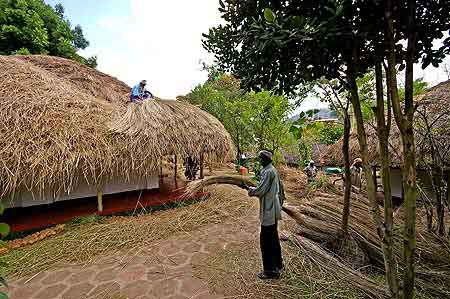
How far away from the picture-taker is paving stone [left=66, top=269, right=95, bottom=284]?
3.66m

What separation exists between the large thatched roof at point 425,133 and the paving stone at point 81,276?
418cm

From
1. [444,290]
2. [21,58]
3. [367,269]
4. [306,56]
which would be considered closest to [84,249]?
[367,269]

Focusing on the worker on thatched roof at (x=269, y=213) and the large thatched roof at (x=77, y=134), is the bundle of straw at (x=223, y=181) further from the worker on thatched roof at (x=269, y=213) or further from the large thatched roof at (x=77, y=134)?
the large thatched roof at (x=77, y=134)

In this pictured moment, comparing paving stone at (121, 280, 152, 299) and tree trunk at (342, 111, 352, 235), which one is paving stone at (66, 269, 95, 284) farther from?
tree trunk at (342, 111, 352, 235)

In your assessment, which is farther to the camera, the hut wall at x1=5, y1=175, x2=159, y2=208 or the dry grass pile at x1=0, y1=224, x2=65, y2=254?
the hut wall at x1=5, y1=175, x2=159, y2=208

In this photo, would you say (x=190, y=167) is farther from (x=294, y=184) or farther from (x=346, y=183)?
(x=346, y=183)

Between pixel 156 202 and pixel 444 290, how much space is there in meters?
5.99

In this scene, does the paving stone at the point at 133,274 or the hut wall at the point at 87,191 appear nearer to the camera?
the paving stone at the point at 133,274

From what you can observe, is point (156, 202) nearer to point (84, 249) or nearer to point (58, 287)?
point (84, 249)

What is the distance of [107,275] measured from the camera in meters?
3.77

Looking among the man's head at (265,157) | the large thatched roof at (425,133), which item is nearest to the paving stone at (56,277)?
the man's head at (265,157)

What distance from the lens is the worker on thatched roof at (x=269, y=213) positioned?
3.35 meters

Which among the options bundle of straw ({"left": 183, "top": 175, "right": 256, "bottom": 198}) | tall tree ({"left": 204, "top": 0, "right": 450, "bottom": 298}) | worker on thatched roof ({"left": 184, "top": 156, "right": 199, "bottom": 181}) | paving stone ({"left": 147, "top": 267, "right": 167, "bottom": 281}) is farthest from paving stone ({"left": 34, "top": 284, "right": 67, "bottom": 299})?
worker on thatched roof ({"left": 184, "top": 156, "right": 199, "bottom": 181})

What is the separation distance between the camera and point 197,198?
7484 mm
